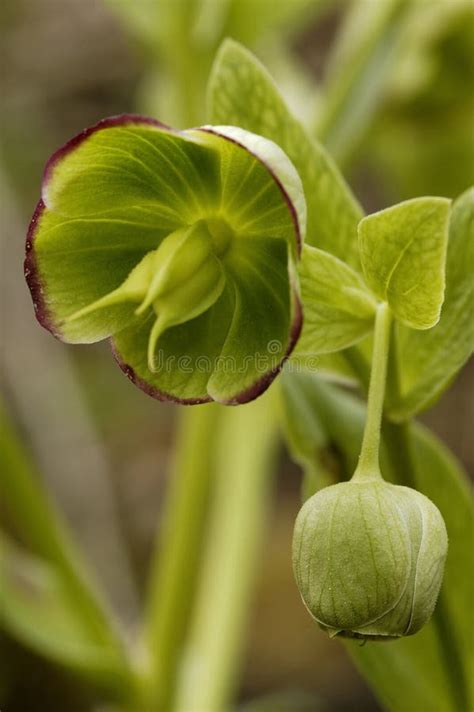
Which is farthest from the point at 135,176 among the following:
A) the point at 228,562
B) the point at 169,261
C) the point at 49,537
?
the point at 228,562

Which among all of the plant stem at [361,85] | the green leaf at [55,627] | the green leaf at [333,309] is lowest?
the green leaf at [55,627]

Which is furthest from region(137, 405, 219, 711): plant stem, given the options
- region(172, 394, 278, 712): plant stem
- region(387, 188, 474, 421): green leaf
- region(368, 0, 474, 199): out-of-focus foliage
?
region(387, 188, 474, 421): green leaf

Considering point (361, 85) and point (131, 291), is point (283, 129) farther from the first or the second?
point (361, 85)

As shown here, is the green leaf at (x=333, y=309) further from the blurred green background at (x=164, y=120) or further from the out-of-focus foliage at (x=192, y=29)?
the out-of-focus foliage at (x=192, y=29)

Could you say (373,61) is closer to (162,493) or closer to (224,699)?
(224,699)

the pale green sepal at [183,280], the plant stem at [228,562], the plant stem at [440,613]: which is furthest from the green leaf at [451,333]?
the plant stem at [228,562]

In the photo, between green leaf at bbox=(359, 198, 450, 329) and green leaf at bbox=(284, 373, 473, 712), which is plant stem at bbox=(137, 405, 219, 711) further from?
green leaf at bbox=(359, 198, 450, 329)
